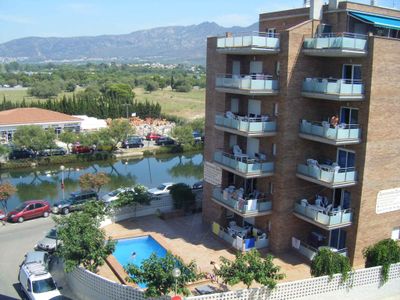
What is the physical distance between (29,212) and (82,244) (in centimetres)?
1411

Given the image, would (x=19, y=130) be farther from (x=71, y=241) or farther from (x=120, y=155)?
(x=71, y=241)

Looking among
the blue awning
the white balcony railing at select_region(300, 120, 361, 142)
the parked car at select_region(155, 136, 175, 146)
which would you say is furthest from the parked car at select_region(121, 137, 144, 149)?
the blue awning

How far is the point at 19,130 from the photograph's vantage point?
57156 millimetres

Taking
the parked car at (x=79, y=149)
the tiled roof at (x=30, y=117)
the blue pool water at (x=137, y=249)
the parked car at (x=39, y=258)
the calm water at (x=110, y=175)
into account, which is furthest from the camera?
the tiled roof at (x=30, y=117)

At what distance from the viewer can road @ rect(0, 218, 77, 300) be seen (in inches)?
912

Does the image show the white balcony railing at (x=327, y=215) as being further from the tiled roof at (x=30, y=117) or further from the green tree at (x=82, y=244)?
the tiled roof at (x=30, y=117)

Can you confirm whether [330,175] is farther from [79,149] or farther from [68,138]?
[79,149]

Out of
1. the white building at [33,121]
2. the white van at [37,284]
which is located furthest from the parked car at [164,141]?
the white van at [37,284]

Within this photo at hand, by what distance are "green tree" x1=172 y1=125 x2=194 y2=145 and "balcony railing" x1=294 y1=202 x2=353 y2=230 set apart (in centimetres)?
4380

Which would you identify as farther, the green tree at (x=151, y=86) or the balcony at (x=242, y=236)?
the green tree at (x=151, y=86)

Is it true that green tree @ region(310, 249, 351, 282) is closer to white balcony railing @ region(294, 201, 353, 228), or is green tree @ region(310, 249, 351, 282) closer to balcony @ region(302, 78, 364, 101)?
white balcony railing @ region(294, 201, 353, 228)

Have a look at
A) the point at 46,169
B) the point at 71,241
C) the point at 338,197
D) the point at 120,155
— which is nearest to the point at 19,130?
the point at 46,169

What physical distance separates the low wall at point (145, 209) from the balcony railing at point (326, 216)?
10890 millimetres

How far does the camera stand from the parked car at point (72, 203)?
35219 millimetres
